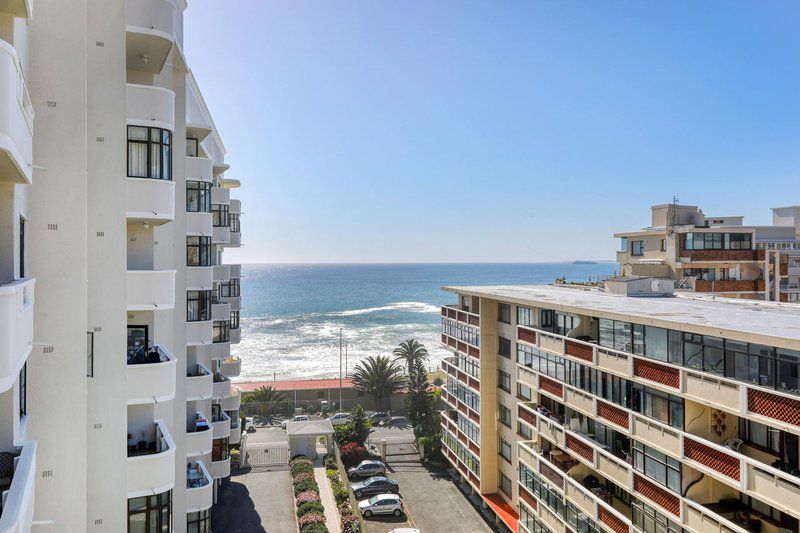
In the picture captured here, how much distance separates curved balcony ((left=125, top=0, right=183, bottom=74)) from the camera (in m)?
14.0

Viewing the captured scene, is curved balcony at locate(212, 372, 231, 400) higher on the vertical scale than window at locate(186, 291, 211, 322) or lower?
lower

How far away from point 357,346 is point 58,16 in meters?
99.9

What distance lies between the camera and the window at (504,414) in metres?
29.6

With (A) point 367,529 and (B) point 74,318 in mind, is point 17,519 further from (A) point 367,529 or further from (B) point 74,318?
(A) point 367,529

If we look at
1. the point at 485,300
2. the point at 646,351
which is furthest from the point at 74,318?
the point at 485,300

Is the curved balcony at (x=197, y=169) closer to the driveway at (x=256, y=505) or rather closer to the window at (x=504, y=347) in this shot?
the window at (x=504, y=347)

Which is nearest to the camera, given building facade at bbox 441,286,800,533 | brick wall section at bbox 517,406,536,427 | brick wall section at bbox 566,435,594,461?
building facade at bbox 441,286,800,533

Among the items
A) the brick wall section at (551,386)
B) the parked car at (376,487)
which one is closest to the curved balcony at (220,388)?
the parked car at (376,487)

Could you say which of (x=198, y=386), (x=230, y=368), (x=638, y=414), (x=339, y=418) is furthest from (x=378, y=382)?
(x=638, y=414)

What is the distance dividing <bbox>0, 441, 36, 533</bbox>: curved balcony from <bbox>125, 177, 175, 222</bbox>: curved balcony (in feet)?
20.6

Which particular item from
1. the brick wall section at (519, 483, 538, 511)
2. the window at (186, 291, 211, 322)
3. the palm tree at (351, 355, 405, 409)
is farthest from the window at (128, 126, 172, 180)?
the palm tree at (351, 355, 405, 409)

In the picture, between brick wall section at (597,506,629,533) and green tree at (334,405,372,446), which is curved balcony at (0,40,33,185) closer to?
brick wall section at (597,506,629,533)

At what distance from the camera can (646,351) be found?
1814cm

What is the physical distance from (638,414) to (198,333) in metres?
16.9
